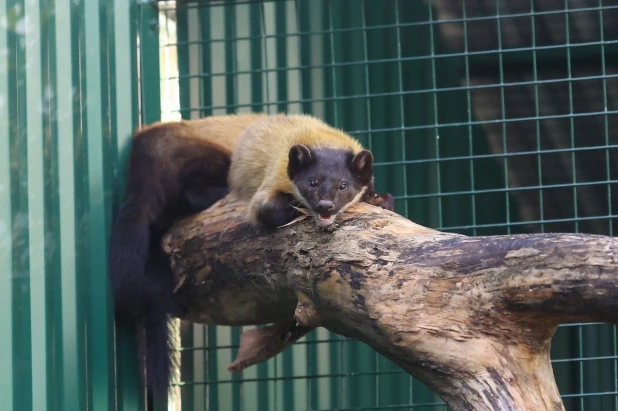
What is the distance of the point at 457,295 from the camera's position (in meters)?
3.24

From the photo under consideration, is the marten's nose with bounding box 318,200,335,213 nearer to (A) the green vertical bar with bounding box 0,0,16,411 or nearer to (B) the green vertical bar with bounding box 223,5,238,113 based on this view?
(A) the green vertical bar with bounding box 0,0,16,411

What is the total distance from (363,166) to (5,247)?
1869mm

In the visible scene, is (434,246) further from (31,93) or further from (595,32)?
(595,32)

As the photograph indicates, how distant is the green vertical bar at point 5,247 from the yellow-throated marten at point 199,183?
0.93m

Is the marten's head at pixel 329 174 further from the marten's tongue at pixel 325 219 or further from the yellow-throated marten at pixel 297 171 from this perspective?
the marten's tongue at pixel 325 219

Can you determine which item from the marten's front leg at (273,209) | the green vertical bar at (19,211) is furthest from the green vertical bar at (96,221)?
the marten's front leg at (273,209)

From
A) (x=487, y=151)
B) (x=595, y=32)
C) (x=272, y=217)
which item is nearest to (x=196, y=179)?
(x=272, y=217)

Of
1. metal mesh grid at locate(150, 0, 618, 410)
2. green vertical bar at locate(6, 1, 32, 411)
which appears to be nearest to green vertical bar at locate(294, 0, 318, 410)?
metal mesh grid at locate(150, 0, 618, 410)

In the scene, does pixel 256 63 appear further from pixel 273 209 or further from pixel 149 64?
pixel 273 209

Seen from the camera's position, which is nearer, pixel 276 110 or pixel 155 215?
pixel 155 215

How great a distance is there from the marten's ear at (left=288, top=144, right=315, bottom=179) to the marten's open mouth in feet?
1.86

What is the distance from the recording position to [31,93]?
4051 millimetres

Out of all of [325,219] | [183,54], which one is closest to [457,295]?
[325,219]

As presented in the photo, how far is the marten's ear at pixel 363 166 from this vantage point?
4.52m
